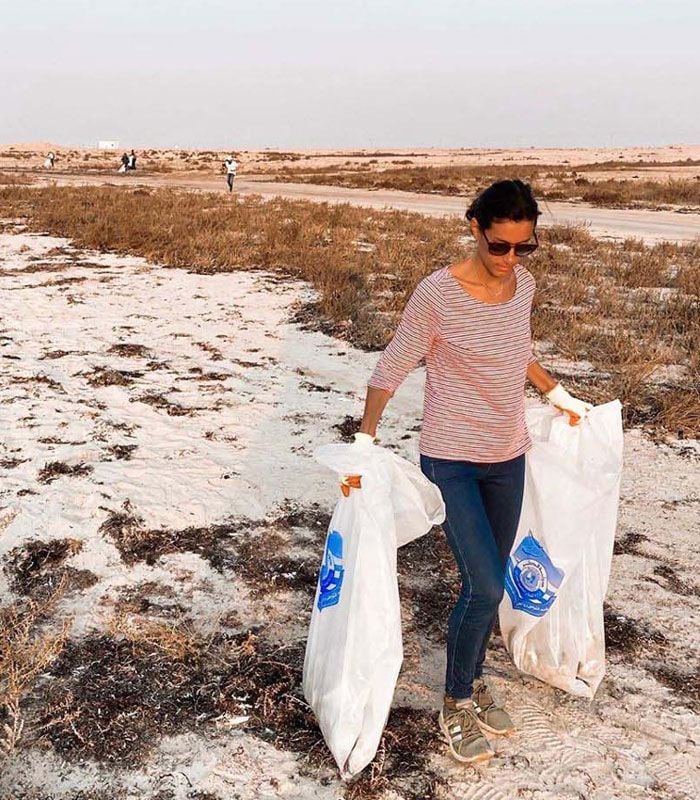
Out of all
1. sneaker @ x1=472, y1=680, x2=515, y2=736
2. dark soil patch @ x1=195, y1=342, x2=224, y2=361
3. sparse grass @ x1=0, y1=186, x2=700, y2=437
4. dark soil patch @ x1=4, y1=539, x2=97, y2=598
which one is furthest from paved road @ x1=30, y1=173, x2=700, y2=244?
sneaker @ x1=472, y1=680, x2=515, y2=736

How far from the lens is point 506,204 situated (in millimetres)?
2119

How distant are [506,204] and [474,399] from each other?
570mm

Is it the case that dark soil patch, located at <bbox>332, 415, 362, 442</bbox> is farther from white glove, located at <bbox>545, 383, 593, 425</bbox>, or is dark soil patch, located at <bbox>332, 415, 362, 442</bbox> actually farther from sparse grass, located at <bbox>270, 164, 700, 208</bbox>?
sparse grass, located at <bbox>270, 164, 700, 208</bbox>

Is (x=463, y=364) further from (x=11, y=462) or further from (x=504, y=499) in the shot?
(x=11, y=462)

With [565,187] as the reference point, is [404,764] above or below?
below

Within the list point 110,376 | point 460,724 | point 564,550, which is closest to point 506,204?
point 564,550

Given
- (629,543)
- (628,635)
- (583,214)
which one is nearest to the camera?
(628,635)

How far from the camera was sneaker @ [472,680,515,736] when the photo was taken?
2506 mm

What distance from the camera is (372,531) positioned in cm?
226

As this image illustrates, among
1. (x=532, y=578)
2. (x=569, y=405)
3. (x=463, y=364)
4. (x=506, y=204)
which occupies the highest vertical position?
(x=506, y=204)

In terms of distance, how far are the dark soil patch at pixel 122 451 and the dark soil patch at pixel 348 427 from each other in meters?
1.36

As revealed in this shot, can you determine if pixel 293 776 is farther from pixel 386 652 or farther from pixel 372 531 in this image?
pixel 372 531

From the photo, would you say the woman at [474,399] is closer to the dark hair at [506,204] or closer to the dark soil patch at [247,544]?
the dark hair at [506,204]

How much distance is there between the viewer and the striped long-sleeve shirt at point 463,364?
2.25 meters
